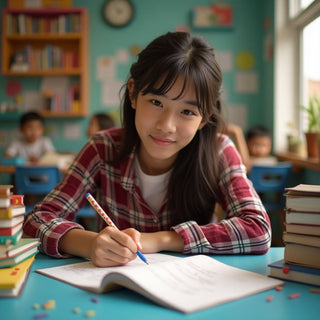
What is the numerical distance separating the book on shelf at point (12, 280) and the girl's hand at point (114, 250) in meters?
0.16

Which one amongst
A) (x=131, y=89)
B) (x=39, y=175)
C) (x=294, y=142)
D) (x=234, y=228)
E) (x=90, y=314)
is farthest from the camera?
(x=294, y=142)

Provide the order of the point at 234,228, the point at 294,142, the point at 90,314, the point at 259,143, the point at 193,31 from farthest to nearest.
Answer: the point at 193,31 < the point at 259,143 < the point at 294,142 < the point at 234,228 < the point at 90,314

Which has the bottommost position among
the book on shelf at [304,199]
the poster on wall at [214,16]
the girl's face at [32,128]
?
the book on shelf at [304,199]

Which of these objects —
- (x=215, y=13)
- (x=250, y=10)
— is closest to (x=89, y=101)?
(x=215, y=13)

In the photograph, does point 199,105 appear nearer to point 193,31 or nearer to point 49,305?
point 49,305

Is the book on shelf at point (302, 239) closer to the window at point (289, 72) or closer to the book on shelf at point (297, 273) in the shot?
the book on shelf at point (297, 273)

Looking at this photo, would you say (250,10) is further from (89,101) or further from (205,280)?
(205,280)

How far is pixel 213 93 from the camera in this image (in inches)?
49.3

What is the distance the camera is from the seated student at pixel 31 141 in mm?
4496

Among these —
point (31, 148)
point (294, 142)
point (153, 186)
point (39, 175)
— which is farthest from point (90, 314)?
point (31, 148)

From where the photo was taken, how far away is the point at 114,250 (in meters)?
0.93

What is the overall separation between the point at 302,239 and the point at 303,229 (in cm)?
2

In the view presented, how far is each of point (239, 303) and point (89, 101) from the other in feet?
14.2

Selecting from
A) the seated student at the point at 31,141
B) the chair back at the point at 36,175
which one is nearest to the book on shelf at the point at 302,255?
the chair back at the point at 36,175
